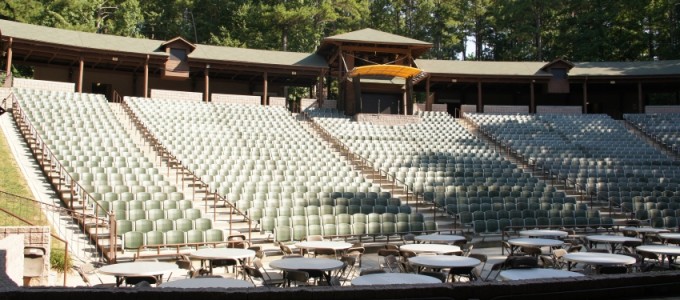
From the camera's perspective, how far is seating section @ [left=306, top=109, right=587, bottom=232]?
17.7 m

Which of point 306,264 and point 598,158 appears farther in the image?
point 598,158

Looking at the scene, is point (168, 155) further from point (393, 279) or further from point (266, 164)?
point (393, 279)

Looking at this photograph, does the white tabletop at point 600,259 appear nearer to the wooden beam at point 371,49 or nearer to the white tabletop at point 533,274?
the white tabletop at point 533,274

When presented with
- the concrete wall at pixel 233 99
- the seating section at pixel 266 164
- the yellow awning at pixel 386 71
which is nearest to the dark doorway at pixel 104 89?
the seating section at pixel 266 164

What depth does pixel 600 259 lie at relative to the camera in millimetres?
9438

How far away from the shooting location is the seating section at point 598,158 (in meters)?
19.9

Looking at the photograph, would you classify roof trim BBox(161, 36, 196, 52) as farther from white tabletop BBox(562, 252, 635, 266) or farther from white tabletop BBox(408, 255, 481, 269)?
white tabletop BBox(562, 252, 635, 266)

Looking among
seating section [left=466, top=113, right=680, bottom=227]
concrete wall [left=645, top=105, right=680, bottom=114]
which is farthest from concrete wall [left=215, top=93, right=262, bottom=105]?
concrete wall [left=645, top=105, right=680, bottom=114]

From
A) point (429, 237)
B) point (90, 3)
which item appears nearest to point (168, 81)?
point (90, 3)

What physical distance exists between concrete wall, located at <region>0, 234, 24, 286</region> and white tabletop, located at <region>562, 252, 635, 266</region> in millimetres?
8727

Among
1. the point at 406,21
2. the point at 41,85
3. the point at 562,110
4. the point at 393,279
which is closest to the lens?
the point at 393,279

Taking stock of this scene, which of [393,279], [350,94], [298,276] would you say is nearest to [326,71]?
[350,94]

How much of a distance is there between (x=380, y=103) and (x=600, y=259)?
988 inches

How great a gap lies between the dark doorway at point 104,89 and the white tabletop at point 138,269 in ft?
92.5
